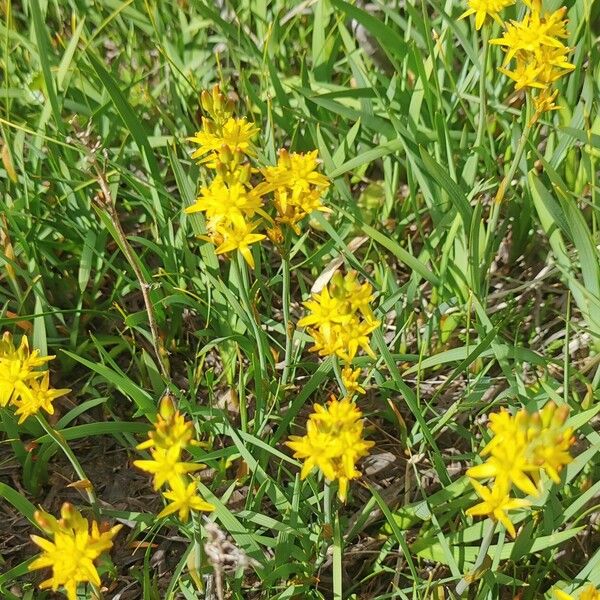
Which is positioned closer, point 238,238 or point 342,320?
point 342,320

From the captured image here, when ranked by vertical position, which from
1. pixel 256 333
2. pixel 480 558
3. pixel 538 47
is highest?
pixel 538 47

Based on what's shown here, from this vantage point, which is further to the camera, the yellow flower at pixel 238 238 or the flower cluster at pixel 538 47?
the flower cluster at pixel 538 47

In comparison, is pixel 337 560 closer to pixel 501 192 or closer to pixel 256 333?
pixel 256 333

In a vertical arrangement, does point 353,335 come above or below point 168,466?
above

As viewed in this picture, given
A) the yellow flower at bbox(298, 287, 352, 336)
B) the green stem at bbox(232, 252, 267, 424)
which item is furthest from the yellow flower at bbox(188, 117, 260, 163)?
the yellow flower at bbox(298, 287, 352, 336)

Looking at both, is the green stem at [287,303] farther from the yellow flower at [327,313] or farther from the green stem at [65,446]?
the green stem at [65,446]

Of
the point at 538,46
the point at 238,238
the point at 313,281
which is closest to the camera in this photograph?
the point at 238,238

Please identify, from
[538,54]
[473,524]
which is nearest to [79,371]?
[473,524]

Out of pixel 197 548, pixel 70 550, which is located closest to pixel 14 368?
pixel 70 550

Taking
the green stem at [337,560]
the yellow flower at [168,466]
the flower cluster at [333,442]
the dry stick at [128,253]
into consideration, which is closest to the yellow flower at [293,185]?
the dry stick at [128,253]
